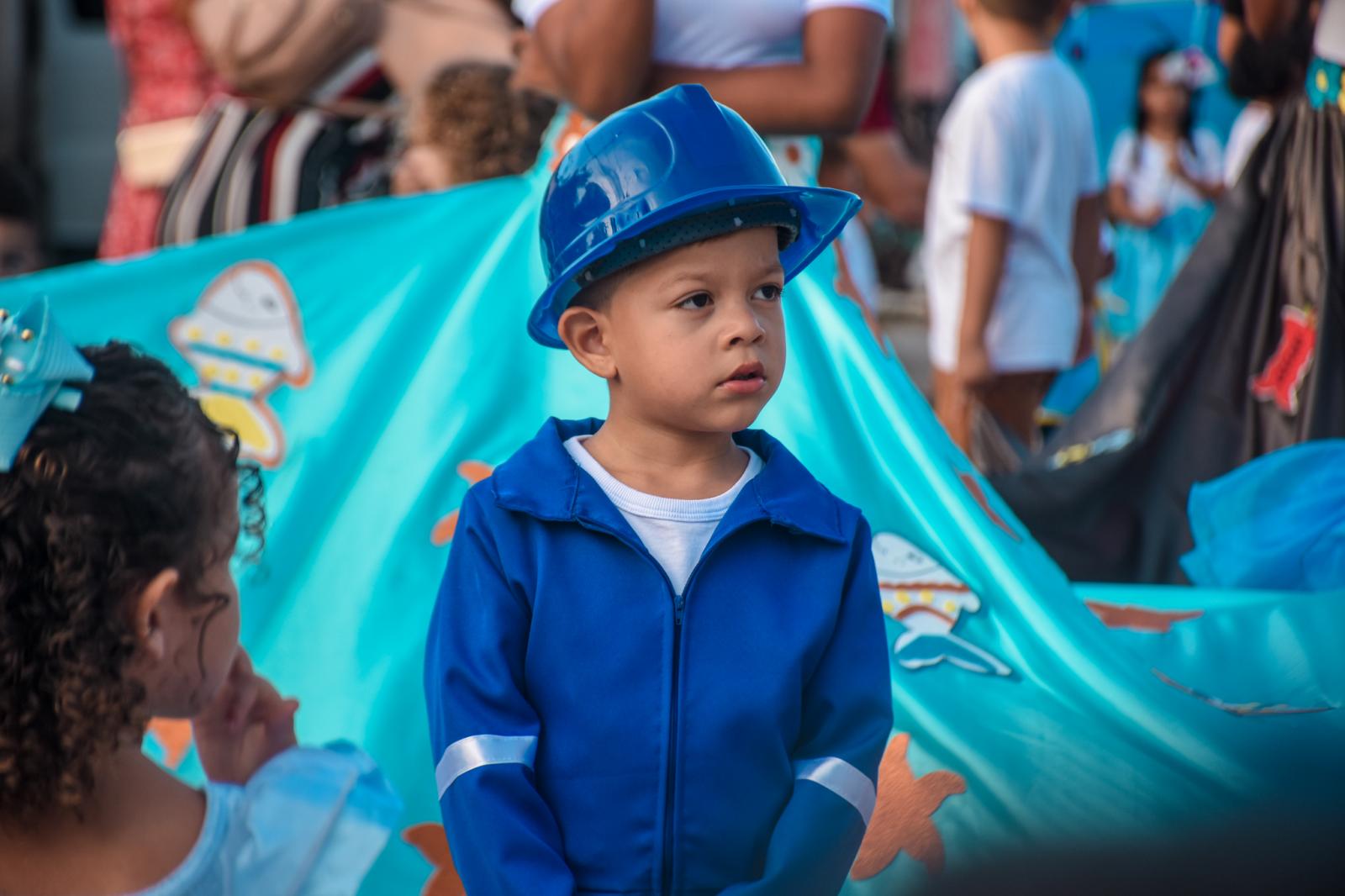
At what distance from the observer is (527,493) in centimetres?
147

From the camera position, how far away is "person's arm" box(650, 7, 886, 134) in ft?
7.77

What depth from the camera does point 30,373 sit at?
147 centimetres

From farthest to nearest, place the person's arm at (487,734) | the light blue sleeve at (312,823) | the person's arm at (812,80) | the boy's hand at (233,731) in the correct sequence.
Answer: the person's arm at (812,80) < the boy's hand at (233,731) < the light blue sleeve at (312,823) < the person's arm at (487,734)

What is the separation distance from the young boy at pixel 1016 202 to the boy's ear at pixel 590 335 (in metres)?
2.53

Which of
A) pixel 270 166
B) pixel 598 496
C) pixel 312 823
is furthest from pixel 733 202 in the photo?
pixel 270 166

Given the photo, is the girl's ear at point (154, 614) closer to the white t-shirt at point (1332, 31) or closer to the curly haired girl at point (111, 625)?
the curly haired girl at point (111, 625)

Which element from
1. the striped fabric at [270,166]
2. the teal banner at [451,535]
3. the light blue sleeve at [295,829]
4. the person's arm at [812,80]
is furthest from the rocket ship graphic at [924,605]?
the striped fabric at [270,166]

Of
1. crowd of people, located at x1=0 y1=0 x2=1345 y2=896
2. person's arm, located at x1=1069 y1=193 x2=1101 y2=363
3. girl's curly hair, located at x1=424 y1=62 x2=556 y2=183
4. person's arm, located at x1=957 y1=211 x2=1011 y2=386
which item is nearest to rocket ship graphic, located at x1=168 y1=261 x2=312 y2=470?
girl's curly hair, located at x1=424 y1=62 x2=556 y2=183

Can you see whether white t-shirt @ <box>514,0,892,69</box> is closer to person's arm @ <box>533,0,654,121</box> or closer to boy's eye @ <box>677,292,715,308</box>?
person's arm @ <box>533,0,654,121</box>

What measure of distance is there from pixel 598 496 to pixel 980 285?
8.66 ft

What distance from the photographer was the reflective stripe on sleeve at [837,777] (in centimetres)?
145

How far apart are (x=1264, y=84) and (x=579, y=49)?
1804 mm

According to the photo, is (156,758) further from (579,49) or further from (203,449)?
(579,49)

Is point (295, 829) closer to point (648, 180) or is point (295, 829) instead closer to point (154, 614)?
point (154, 614)
